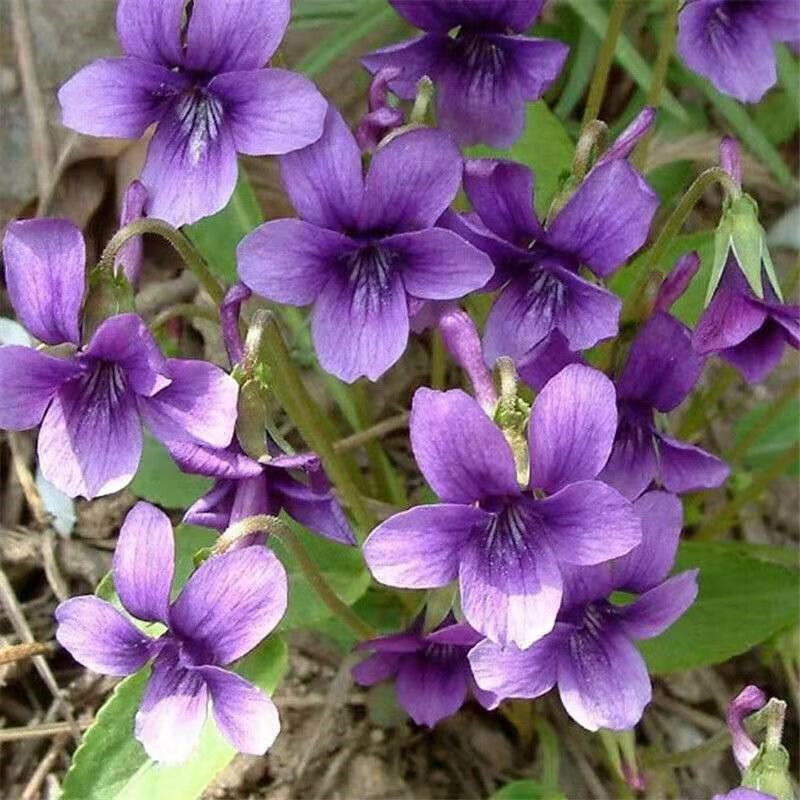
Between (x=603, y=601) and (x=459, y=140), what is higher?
(x=459, y=140)

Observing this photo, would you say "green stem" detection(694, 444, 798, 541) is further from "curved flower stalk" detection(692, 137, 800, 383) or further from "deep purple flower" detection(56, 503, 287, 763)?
"deep purple flower" detection(56, 503, 287, 763)

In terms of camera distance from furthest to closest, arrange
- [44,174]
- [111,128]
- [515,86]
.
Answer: [44,174] < [515,86] < [111,128]

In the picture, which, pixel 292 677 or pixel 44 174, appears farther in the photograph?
pixel 44 174

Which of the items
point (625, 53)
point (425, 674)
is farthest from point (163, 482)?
point (625, 53)

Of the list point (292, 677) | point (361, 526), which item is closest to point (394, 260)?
point (361, 526)

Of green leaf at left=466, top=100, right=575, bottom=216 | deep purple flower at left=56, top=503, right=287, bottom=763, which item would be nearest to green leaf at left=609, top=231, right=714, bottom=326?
green leaf at left=466, top=100, right=575, bottom=216

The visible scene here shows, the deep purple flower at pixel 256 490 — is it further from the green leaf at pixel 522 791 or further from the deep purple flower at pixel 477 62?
the green leaf at pixel 522 791

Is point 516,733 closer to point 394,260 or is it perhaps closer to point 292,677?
point 292,677
